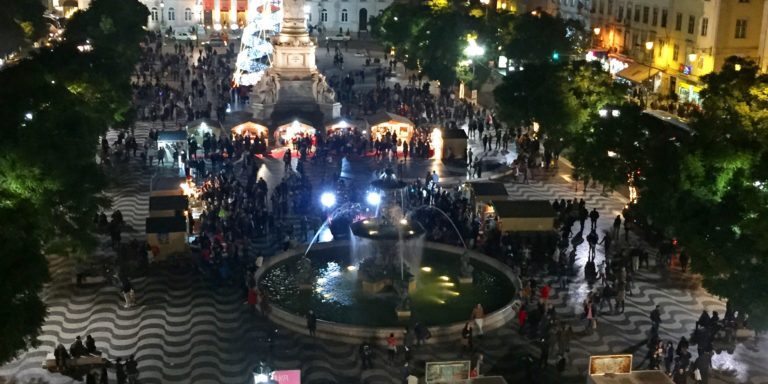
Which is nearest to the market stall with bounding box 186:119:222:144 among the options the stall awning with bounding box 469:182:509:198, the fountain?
the stall awning with bounding box 469:182:509:198

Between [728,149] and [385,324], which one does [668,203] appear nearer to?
[728,149]

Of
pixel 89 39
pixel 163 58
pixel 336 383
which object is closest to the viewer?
pixel 336 383

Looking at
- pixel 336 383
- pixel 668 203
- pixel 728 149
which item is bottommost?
pixel 336 383

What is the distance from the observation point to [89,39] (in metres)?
64.6

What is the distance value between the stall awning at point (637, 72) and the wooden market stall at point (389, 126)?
71.2 ft

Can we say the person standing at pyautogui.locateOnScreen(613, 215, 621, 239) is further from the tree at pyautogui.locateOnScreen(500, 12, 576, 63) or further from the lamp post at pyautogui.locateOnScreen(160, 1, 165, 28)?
the lamp post at pyautogui.locateOnScreen(160, 1, 165, 28)

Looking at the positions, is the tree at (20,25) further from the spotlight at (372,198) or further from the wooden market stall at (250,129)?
the spotlight at (372,198)

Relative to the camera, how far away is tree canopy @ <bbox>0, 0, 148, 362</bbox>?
22.6 m

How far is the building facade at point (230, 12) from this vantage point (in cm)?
12200

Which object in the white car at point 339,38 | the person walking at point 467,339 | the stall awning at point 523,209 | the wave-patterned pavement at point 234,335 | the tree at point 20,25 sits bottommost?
the wave-patterned pavement at point 234,335

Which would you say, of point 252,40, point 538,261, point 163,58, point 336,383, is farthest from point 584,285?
point 163,58

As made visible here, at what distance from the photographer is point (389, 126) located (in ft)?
193

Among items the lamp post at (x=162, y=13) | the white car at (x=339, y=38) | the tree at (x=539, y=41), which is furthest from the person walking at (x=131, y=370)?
the lamp post at (x=162, y=13)

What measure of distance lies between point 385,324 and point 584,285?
8.83 meters
